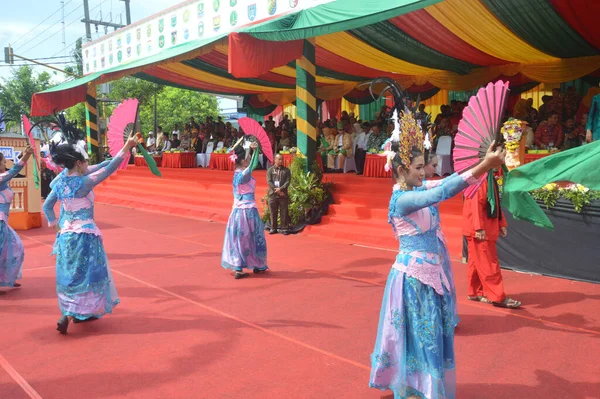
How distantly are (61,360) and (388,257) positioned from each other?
4.45 metres

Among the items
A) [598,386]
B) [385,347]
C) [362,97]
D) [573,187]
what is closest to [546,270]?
[573,187]

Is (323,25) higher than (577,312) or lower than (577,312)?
higher

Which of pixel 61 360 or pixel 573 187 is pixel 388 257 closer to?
pixel 573 187

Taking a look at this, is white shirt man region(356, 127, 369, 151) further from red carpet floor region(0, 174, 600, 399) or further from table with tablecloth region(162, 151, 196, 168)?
table with tablecloth region(162, 151, 196, 168)

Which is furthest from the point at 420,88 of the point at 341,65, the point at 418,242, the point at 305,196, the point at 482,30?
the point at 418,242

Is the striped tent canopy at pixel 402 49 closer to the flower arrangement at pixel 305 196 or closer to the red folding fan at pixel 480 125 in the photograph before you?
the flower arrangement at pixel 305 196

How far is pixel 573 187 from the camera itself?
18.4ft

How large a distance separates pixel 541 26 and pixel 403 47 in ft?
9.11

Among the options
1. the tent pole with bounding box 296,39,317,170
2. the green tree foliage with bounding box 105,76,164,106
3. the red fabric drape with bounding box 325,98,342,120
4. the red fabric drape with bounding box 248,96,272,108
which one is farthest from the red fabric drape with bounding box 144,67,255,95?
the green tree foliage with bounding box 105,76,164,106

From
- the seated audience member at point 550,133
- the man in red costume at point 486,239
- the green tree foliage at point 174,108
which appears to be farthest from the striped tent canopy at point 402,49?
the green tree foliage at point 174,108

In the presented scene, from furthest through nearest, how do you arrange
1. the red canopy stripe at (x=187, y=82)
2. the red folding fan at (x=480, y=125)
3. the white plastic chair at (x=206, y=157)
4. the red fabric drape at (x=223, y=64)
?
the white plastic chair at (x=206, y=157) → the red canopy stripe at (x=187, y=82) → the red fabric drape at (x=223, y=64) → the red folding fan at (x=480, y=125)

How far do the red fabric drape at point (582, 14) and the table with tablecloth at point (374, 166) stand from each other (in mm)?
3928

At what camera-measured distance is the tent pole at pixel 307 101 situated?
9500mm

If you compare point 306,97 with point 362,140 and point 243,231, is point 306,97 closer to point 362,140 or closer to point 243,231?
point 362,140
